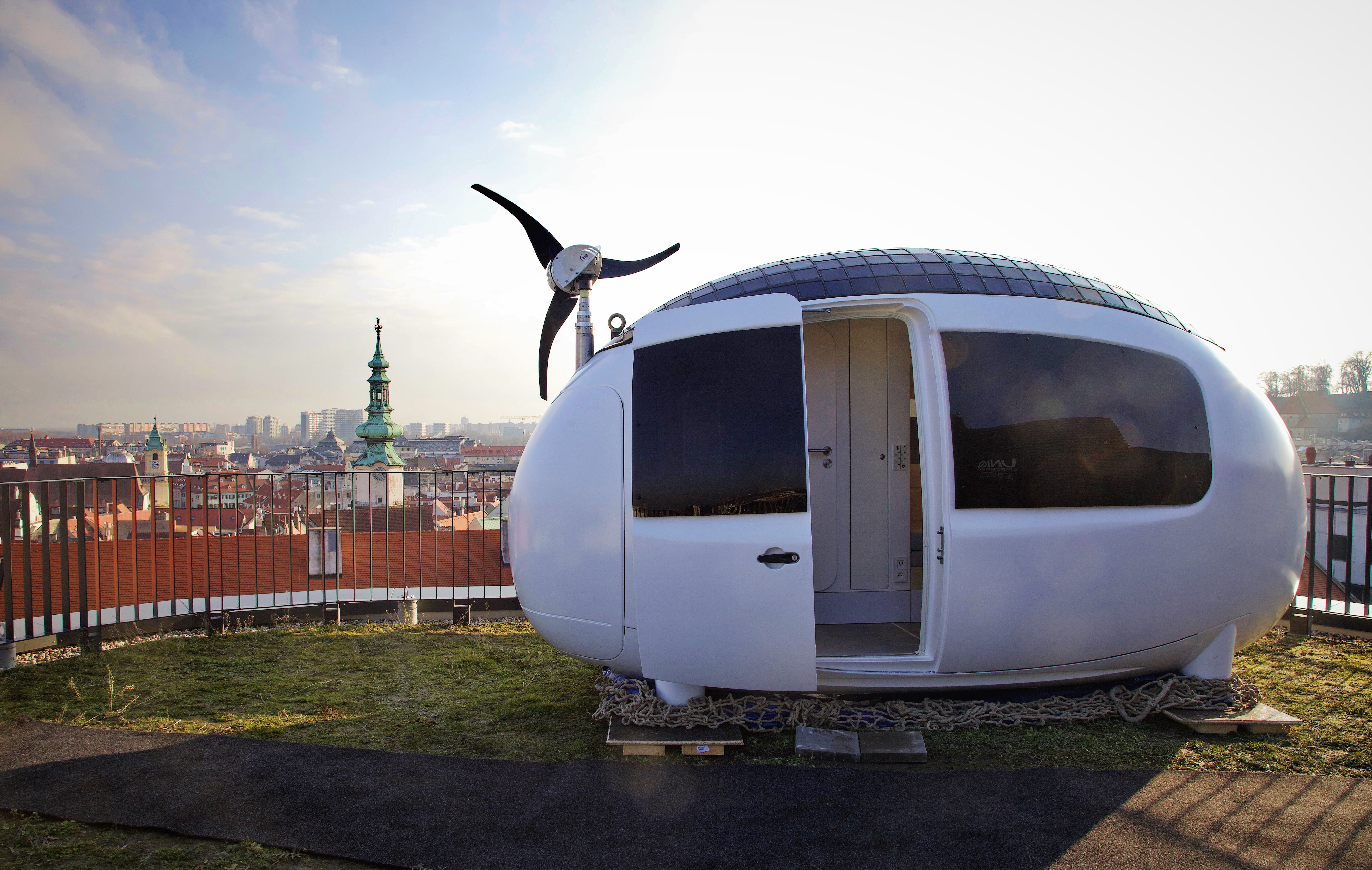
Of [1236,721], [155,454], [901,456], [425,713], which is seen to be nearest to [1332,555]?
[1236,721]

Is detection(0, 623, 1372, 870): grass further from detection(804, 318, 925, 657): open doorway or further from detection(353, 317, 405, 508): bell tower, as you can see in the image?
detection(353, 317, 405, 508): bell tower

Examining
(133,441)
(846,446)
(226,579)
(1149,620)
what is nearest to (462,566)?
(226,579)

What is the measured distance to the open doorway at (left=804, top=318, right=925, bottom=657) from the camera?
16.4 feet

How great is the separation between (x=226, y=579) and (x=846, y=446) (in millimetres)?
8861

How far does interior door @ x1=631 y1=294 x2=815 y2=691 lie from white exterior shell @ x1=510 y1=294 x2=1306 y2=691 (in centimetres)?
1

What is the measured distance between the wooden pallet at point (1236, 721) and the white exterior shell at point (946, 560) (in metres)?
0.28

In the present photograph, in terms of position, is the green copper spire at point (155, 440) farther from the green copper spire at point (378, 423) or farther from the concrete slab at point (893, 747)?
the concrete slab at point (893, 747)

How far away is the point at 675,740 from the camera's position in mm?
→ 3508

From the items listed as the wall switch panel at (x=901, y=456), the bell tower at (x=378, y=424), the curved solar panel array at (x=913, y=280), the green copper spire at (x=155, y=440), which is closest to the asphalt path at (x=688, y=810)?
the wall switch panel at (x=901, y=456)

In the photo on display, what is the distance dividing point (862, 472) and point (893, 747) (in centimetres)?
217

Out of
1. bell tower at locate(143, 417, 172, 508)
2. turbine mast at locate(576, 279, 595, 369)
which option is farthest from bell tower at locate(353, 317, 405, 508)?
turbine mast at locate(576, 279, 595, 369)

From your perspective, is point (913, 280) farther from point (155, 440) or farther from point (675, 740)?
point (155, 440)

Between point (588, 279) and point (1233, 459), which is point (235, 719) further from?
point (1233, 459)

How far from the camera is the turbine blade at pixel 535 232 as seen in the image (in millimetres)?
5414
